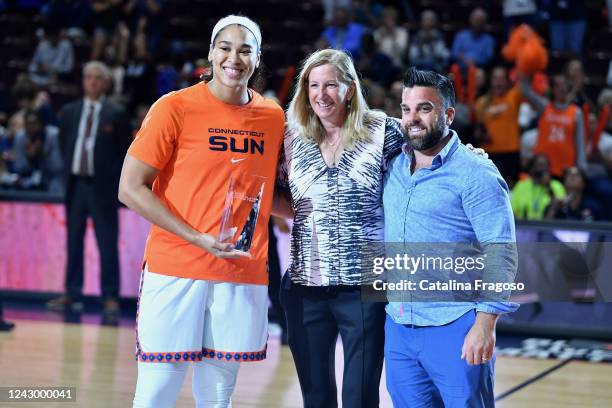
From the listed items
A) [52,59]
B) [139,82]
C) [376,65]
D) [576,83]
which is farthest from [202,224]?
[52,59]

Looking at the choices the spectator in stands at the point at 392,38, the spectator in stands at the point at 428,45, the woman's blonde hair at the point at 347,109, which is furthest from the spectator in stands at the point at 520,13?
the woman's blonde hair at the point at 347,109

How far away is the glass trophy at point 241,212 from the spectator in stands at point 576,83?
6.81 m

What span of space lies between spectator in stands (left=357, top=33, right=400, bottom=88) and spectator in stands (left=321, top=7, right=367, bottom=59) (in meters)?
0.53

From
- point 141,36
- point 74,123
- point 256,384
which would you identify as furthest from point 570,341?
point 141,36

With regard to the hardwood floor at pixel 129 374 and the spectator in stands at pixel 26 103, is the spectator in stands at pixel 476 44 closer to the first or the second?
the spectator in stands at pixel 26 103

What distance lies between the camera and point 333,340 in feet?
14.2

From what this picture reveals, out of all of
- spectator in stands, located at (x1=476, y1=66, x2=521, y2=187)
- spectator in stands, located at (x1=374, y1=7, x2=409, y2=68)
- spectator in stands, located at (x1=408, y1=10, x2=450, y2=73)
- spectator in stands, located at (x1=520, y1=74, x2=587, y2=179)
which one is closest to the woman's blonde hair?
spectator in stands, located at (x1=520, y1=74, x2=587, y2=179)

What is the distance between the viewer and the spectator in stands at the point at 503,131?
34.3 feet

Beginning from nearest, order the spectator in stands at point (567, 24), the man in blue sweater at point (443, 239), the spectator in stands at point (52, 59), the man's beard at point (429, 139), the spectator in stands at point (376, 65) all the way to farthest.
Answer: the man in blue sweater at point (443, 239) < the man's beard at point (429, 139) < the spectator in stands at point (376, 65) < the spectator in stands at point (567, 24) < the spectator in stands at point (52, 59)

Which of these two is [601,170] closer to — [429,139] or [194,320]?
[429,139]

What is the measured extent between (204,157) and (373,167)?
2.20 ft

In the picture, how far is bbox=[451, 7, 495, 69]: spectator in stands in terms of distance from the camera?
475 inches

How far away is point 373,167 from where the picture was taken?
13.9 feet

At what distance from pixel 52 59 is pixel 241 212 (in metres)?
11.0
